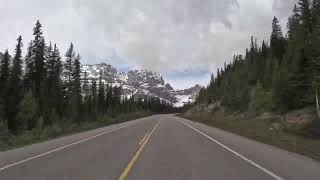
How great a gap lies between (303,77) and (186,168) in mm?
52531

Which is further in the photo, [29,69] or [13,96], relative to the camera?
[29,69]

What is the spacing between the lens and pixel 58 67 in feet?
289

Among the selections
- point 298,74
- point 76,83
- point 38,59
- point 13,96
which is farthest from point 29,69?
point 298,74

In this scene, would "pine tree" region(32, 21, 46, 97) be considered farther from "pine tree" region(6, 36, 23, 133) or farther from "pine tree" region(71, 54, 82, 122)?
"pine tree" region(71, 54, 82, 122)

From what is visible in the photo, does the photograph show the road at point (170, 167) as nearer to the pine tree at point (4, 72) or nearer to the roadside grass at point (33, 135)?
the roadside grass at point (33, 135)

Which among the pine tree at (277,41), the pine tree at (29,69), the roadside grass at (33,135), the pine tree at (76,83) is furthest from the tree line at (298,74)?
the pine tree at (29,69)

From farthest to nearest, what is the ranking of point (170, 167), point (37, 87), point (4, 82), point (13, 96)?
point (37, 87) < point (4, 82) < point (13, 96) < point (170, 167)

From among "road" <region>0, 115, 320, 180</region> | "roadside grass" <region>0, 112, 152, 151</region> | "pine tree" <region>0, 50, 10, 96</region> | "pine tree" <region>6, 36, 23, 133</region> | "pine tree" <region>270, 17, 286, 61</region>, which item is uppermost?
"pine tree" <region>270, 17, 286, 61</region>

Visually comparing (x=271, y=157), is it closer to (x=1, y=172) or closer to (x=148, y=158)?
(x=148, y=158)

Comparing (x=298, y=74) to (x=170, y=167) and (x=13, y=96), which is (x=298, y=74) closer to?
(x=13, y=96)

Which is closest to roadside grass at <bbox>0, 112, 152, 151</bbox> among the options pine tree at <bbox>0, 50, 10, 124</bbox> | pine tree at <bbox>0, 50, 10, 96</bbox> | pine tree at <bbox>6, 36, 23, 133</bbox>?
pine tree at <bbox>0, 50, 10, 124</bbox>

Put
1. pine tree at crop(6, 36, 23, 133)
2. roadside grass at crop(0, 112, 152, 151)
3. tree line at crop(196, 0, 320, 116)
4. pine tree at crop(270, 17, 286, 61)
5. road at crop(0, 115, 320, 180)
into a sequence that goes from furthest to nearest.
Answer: pine tree at crop(270, 17, 286, 61) → pine tree at crop(6, 36, 23, 133) → tree line at crop(196, 0, 320, 116) → roadside grass at crop(0, 112, 152, 151) → road at crop(0, 115, 320, 180)

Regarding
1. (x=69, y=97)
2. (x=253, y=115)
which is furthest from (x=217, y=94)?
(x=253, y=115)

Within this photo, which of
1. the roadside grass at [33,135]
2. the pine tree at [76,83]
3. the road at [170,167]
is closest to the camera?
the road at [170,167]
